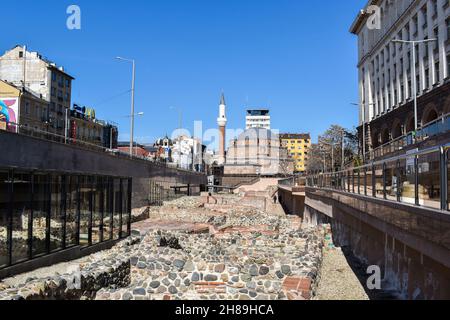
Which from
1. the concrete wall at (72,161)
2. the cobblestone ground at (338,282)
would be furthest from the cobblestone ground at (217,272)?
the concrete wall at (72,161)

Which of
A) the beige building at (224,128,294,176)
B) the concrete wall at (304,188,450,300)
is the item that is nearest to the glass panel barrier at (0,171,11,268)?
the concrete wall at (304,188,450,300)

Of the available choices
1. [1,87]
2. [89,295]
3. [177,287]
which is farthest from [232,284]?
[1,87]

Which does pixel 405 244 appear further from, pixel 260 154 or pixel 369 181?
pixel 260 154

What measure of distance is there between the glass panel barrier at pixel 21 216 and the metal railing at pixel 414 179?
11433 millimetres

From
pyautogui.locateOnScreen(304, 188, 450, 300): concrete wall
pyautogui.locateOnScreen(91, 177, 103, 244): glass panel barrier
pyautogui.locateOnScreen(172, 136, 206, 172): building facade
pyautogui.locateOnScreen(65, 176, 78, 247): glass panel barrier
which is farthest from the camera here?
pyautogui.locateOnScreen(172, 136, 206, 172): building facade

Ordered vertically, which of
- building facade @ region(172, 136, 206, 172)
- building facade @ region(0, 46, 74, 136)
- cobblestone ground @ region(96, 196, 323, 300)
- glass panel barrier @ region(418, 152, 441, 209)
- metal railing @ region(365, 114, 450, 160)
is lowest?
cobblestone ground @ region(96, 196, 323, 300)

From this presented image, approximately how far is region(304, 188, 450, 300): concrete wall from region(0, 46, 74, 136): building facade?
2277 inches

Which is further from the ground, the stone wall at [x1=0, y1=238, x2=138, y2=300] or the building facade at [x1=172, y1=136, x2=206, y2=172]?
the building facade at [x1=172, y1=136, x2=206, y2=172]

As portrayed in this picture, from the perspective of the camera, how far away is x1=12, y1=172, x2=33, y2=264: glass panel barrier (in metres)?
15.1

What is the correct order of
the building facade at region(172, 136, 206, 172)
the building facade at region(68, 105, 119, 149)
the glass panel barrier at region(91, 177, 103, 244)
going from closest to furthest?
1. the glass panel barrier at region(91, 177, 103, 244)
2. the building facade at region(68, 105, 119, 149)
3. the building facade at region(172, 136, 206, 172)

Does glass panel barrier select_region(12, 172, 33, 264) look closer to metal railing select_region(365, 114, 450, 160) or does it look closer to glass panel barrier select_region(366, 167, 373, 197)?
glass panel barrier select_region(366, 167, 373, 197)

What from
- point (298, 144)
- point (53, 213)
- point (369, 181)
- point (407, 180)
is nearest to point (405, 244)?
point (407, 180)

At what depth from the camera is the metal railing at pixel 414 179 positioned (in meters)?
8.66

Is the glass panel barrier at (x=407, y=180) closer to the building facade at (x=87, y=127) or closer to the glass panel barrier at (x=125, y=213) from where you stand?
the glass panel barrier at (x=125, y=213)
